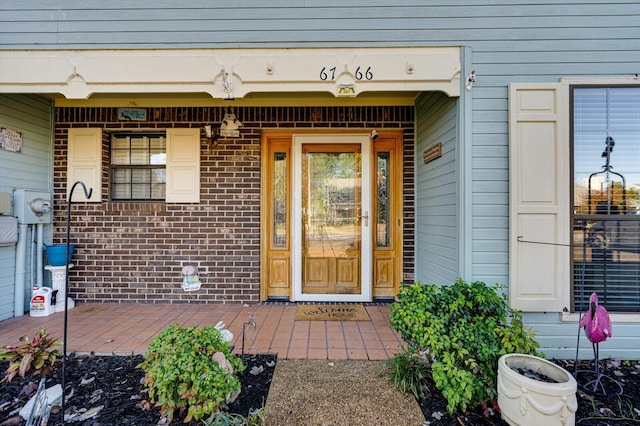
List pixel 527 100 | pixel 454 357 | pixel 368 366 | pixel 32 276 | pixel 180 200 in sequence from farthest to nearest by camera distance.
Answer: pixel 180 200, pixel 32 276, pixel 527 100, pixel 368 366, pixel 454 357

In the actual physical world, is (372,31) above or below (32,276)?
above

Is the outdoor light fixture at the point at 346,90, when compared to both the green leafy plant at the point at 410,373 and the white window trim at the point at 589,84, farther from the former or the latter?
the green leafy plant at the point at 410,373

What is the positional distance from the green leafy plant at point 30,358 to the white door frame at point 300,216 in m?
2.36

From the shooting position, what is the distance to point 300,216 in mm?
3979

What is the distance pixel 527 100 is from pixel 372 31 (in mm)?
1420

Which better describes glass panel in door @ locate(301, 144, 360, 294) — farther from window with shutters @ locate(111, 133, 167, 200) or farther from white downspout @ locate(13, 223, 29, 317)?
white downspout @ locate(13, 223, 29, 317)

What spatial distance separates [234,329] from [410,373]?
174 cm

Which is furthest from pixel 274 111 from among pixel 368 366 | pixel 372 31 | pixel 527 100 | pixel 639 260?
pixel 639 260

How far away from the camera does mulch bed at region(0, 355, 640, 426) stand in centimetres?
184

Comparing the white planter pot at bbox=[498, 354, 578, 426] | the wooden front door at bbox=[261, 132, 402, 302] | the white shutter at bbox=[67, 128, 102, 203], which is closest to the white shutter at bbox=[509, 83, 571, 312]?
the white planter pot at bbox=[498, 354, 578, 426]

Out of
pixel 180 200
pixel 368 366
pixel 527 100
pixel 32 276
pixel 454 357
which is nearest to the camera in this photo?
pixel 454 357

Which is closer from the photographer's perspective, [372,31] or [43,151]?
[372,31]

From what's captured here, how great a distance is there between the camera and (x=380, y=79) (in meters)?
2.62

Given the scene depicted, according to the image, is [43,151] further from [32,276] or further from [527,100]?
[527,100]
